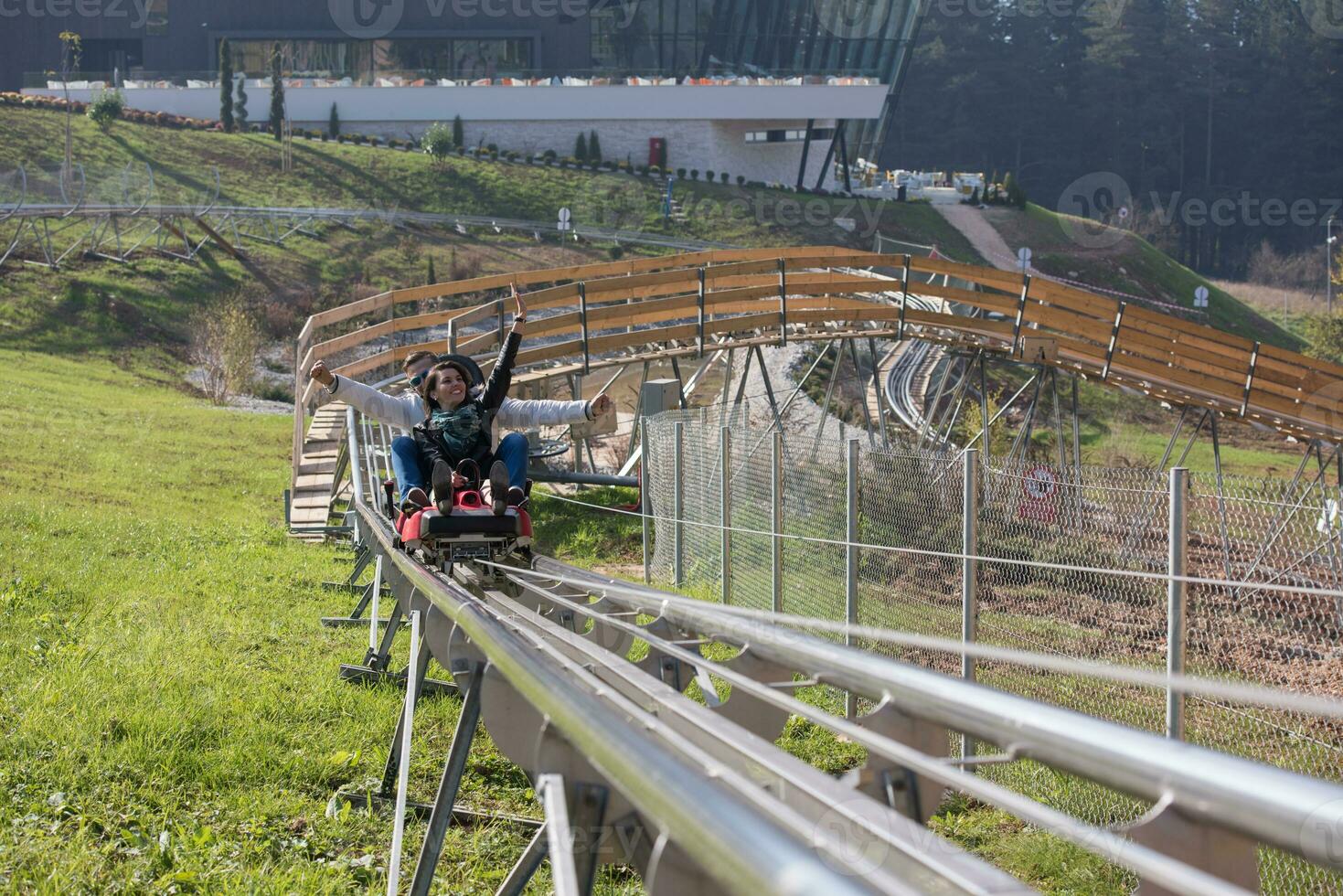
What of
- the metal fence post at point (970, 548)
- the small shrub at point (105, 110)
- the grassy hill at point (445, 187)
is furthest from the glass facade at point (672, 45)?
Answer: the metal fence post at point (970, 548)

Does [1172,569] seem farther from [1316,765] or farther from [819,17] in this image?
[819,17]

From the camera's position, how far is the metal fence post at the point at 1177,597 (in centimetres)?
594

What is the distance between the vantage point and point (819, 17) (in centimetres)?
7406

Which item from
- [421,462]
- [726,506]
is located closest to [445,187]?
[726,506]

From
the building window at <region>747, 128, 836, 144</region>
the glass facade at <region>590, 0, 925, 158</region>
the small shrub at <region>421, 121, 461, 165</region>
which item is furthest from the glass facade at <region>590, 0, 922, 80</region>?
the small shrub at <region>421, 121, 461, 165</region>

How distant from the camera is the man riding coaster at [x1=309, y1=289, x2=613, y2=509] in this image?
851 centimetres

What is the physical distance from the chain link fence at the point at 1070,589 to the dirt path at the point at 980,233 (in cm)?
5346

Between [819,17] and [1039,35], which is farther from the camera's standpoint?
[1039,35]

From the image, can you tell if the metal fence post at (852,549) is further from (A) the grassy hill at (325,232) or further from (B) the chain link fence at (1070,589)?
(A) the grassy hill at (325,232)

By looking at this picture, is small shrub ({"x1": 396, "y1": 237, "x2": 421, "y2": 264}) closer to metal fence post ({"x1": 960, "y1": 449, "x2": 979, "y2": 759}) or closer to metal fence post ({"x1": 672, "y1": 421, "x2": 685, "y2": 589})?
metal fence post ({"x1": 672, "y1": 421, "x2": 685, "y2": 589})

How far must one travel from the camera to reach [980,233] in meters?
68.2

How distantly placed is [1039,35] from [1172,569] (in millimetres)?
101448

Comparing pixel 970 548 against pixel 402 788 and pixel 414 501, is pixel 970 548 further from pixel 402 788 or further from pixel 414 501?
pixel 402 788

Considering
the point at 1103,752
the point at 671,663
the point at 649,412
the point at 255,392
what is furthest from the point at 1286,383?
the point at 255,392
